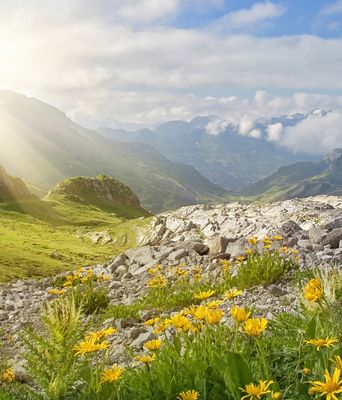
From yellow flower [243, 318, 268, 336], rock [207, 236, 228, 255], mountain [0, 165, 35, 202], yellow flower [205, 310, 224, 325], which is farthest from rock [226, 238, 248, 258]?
mountain [0, 165, 35, 202]

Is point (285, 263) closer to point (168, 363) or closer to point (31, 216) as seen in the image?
point (168, 363)

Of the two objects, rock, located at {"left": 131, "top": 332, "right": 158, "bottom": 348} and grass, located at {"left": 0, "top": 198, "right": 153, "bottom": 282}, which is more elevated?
rock, located at {"left": 131, "top": 332, "right": 158, "bottom": 348}

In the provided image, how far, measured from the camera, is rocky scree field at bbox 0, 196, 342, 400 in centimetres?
512

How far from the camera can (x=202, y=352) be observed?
6.06 metres

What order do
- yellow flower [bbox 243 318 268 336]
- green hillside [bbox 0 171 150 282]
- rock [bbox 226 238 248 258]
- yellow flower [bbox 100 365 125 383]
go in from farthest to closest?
green hillside [bbox 0 171 150 282]
rock [bbox 226 238 248 258]
yellow flower [bbox 100 365 125 383]
yellow flower [bbox 243 318 268 336]

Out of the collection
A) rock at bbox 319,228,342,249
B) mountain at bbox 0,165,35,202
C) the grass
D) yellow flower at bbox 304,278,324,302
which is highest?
yellow flower at bbox 304,278,324,302

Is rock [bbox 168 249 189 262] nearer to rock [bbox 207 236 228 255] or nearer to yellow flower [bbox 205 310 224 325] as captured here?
rock [bbox 207 236 228 255]

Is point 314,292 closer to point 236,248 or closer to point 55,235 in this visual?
point 236,248

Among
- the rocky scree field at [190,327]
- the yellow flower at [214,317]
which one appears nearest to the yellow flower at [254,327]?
the rocky scree field at [190,327]

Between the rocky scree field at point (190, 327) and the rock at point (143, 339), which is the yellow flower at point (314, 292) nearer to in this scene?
the rocky scree field at point (190, 327)

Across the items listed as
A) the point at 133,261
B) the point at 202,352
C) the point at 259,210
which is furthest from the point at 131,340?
the point at 259,210

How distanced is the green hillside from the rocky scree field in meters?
21.6

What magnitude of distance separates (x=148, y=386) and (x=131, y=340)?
6760mm

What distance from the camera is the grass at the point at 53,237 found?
55.6 meters
